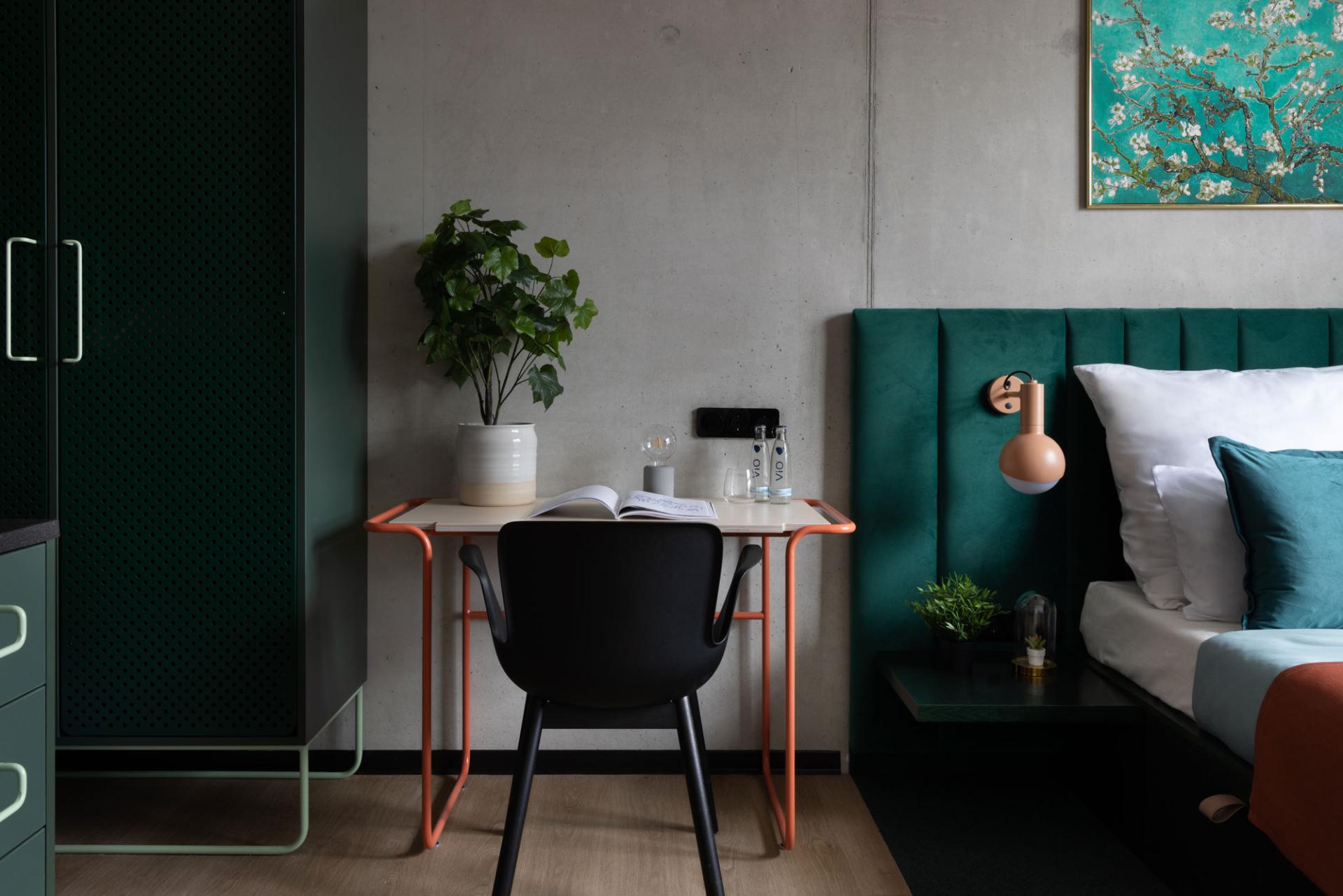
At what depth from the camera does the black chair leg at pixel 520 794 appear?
1719 millimetres

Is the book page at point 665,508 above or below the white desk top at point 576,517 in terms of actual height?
above

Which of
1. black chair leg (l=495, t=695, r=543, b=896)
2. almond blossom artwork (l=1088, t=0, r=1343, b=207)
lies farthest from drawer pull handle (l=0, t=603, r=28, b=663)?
almond blossom artwork (l=1088, t=0, r=1343, b=207)

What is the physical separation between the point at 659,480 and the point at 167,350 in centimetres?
123

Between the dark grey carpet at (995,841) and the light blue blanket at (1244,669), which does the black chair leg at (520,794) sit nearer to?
the dark grey carpet at (995,841)

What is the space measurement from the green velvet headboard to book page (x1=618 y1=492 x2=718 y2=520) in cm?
56

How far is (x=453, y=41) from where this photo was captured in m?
2.44

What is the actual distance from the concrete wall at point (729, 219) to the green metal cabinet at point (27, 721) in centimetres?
114

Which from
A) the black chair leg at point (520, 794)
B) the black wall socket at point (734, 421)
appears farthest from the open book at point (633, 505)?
the black chair leg at point (520, 794)

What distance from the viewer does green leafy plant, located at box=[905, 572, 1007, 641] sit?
7.36ft

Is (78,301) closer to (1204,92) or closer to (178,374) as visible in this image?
(178,374)

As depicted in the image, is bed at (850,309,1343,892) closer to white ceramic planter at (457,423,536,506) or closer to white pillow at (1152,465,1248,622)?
white pillow at (1152,465,1248,622)

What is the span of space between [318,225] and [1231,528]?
2.25 metres

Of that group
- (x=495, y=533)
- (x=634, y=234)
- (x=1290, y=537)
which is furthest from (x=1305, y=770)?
(x=634, y=234)

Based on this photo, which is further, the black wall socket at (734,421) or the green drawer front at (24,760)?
the black wall socket at (734,421)
